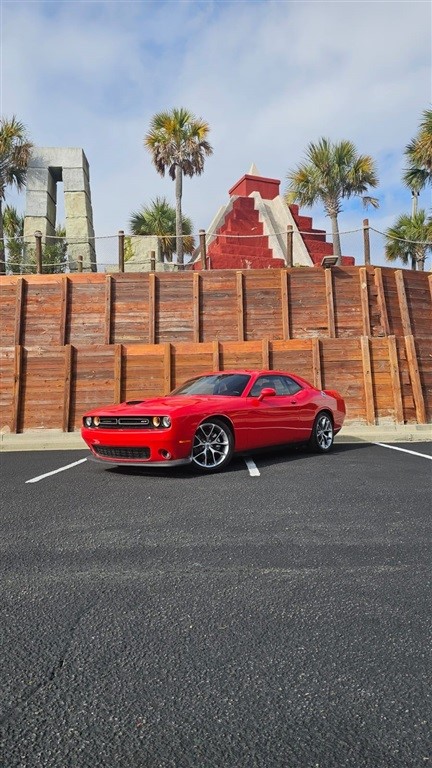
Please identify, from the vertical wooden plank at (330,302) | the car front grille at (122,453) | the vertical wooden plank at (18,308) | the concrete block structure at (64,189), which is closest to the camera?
the car front grille at (122,453)

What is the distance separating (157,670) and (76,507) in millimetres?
2794

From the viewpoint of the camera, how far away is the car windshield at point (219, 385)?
7066 millimetres

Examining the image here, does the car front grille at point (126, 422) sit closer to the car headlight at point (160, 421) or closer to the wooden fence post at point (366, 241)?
the car headlight at point (160, 421)

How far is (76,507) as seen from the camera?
179 inches

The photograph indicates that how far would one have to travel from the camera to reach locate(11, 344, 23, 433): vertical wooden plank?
12523mm

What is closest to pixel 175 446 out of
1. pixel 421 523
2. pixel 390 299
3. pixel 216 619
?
pixel 421 523

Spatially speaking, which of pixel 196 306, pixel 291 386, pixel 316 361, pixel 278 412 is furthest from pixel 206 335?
pixel 278 412

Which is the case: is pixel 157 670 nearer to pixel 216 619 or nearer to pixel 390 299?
pixel 216 619

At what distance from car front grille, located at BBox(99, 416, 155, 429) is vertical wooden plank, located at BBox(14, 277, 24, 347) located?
27.9 ft

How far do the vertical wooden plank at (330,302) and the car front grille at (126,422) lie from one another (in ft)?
29.6

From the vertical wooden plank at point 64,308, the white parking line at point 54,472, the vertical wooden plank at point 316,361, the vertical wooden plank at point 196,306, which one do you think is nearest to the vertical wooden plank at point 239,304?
the vertical wooden plank at point 196,306

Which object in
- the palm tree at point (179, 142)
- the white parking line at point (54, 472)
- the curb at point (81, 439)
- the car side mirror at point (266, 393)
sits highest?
the palm tree at point (179, 142)

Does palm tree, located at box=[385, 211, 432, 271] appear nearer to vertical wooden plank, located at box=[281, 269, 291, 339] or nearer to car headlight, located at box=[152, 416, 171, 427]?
vertical wooden plank, located at box=[281, 269, 291, 339]

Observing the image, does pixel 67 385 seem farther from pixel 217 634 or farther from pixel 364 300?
pixel 217 634
